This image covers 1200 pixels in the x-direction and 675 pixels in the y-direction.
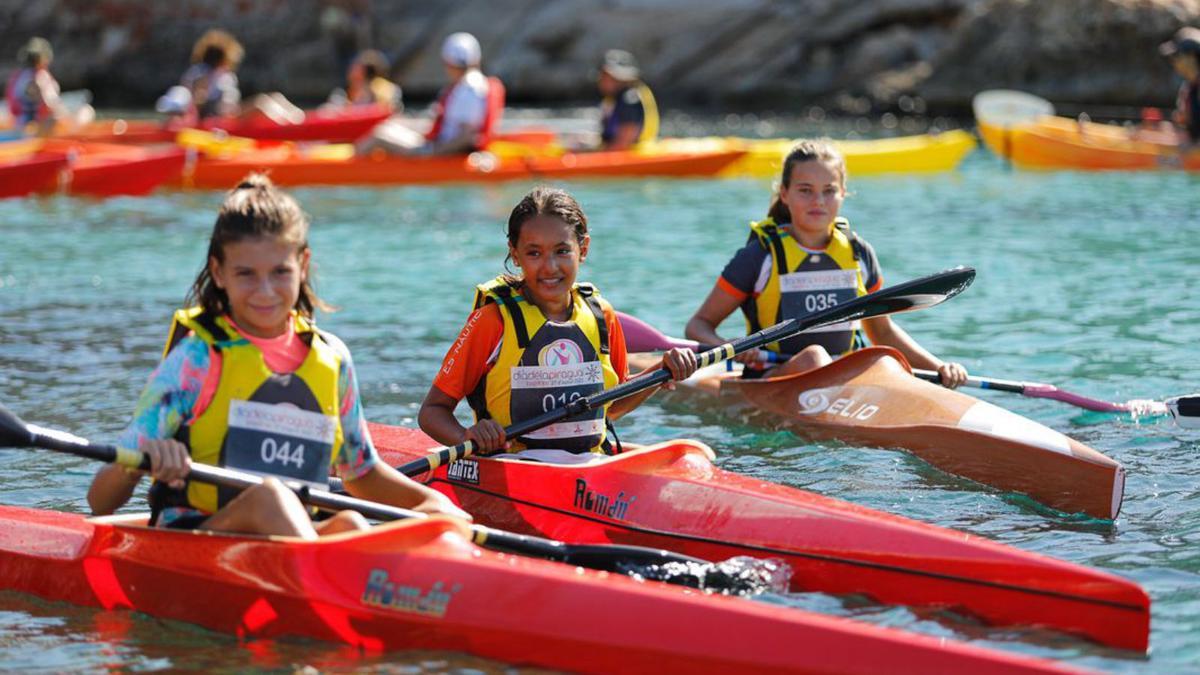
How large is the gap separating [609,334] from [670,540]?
2.82 ft

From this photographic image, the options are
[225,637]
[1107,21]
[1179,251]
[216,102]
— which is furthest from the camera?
[1107,21]

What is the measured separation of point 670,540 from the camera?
462cm

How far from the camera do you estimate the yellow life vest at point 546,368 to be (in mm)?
5012

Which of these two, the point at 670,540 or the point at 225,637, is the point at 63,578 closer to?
the point at 225,637

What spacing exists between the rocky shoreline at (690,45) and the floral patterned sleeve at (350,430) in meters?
19.7

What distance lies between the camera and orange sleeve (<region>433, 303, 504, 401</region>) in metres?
5.02

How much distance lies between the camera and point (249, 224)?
12.4 feet

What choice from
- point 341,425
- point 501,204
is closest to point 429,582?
point 341,425

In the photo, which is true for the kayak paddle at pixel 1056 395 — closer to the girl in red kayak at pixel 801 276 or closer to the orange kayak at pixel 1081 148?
the girl in red kayak at pixel 801 276

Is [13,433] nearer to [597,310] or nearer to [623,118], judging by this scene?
[597,310]

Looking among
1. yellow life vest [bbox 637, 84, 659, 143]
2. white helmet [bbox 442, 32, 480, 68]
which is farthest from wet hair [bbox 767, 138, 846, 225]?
yellow life vest [bbox 637, 84, 659, 143]

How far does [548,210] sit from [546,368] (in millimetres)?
529

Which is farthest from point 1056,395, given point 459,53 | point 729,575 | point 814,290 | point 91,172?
point 91,172

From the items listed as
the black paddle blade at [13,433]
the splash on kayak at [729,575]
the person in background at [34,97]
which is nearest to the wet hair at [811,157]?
the splash on kayak at [729,575]
